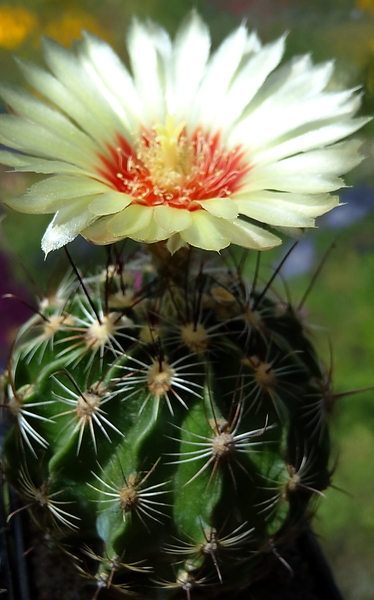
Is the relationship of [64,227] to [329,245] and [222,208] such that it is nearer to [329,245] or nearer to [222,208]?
[222,208]

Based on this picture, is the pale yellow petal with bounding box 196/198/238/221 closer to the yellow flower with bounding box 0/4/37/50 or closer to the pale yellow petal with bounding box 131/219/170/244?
the pale yellow petal with bounding box 131/219/170/244

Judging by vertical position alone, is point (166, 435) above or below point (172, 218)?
below

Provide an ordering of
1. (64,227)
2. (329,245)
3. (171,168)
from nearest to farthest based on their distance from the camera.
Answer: (64,227) < (171,168) < (329,245)

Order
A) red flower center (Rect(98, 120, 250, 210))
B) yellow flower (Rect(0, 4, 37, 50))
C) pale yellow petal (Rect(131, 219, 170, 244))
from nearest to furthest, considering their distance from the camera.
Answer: pale yellow petal (Rect(131, 219, 170, 244)) → red flower center (Rect(98, 120, 250, 210)) → yellow flower (Rect(0, 4, 37, 50))

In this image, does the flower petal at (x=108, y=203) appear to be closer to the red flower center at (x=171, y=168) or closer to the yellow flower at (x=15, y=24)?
the red flower center at (x=171, y=168)

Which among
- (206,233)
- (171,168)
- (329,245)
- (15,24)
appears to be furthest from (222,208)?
(15,24)

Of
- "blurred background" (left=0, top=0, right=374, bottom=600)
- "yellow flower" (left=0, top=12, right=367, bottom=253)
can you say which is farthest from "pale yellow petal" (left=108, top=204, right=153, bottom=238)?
"blurred background" (left=0, top=0, right=374, bottom=600)

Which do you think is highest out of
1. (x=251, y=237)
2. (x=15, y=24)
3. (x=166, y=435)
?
(x=15, y=24)
